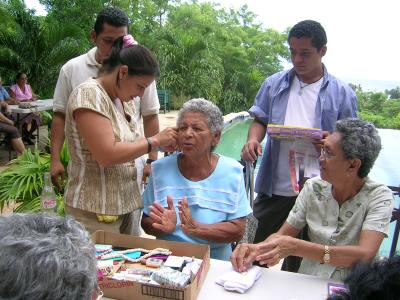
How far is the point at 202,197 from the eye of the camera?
217 cm

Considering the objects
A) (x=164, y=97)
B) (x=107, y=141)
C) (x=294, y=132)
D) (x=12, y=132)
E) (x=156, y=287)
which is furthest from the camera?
(x=164, y=97)

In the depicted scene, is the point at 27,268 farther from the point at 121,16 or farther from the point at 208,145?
the point at 121,16

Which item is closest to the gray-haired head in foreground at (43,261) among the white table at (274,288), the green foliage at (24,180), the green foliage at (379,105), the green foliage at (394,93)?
the white table at (274,288)

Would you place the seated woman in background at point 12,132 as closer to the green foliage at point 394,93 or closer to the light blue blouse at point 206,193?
the light blue blouse at point 206,193

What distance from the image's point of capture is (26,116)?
24.2 feet

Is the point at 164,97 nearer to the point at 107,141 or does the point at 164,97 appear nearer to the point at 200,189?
the point at 200,189

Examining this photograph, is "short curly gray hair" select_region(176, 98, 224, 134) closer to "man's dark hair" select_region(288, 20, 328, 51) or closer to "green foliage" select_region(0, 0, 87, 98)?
"man's dark hair" select_region(288, 20, 328, 51)

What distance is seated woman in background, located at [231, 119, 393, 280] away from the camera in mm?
1755

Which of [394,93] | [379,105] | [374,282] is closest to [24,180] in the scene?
[374,282]

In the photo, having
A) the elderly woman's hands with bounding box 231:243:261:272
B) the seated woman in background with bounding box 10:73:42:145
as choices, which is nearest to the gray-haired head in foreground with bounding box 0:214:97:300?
the elderly woman's hands with bounding box 231:243:261:272

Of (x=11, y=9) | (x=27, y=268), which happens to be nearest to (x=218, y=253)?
(x=27, y=268)

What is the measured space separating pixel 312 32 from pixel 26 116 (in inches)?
246

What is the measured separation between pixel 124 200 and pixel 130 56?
721 mm

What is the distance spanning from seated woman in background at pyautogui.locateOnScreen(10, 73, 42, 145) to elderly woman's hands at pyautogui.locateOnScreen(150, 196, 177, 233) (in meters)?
6.17
